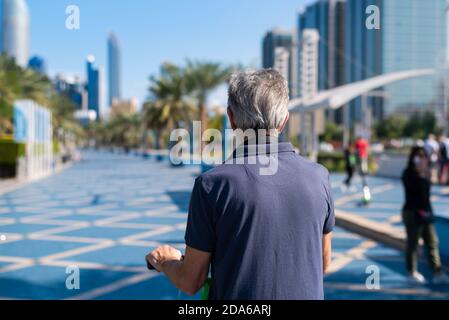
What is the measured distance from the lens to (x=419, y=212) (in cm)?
517

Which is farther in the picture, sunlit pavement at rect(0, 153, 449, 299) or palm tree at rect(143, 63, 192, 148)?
palm tree at rect(143, 63, 192, 148)

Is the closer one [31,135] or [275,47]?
[275,47]

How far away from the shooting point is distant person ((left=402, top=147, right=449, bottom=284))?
16.9 ft

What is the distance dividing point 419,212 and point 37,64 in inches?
1349

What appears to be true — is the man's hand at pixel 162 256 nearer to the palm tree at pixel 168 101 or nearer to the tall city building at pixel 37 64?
the palm tree at pixel 168 101

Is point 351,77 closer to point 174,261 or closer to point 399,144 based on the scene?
point 399,144

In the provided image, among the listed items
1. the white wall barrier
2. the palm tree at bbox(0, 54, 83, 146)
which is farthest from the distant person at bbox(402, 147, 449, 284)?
the palm tree at bbox(0, 54, 83, 146)

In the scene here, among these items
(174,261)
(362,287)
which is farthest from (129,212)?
(174,261)

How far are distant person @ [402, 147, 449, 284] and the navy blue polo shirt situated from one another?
3.99m

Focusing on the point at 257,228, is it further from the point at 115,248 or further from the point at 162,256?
the point at 115,248

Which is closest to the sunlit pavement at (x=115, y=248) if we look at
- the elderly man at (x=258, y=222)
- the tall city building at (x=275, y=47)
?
the elderly man at (x=258, y=222)

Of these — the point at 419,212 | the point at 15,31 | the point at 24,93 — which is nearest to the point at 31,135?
the point at 24,93

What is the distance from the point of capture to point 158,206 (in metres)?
11.4

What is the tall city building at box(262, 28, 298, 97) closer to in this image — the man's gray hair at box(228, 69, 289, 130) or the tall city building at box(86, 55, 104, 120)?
the tall city building at box(86, 55, 104, 120)
